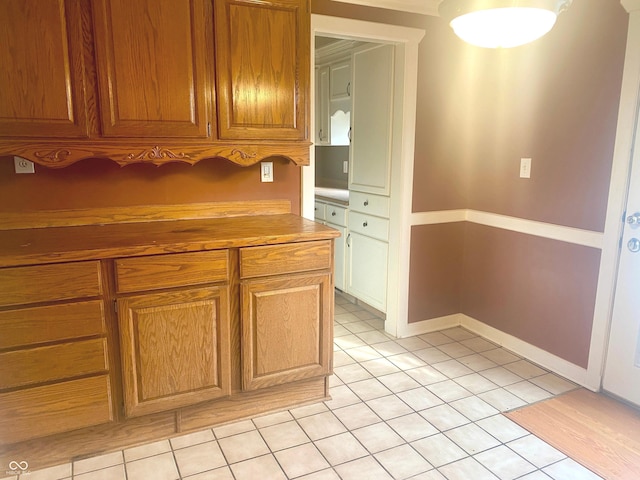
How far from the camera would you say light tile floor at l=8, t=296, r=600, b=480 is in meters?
1.95

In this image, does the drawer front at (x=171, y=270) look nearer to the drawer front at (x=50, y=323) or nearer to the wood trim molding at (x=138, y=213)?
the drawer front at (x=50, y=323)

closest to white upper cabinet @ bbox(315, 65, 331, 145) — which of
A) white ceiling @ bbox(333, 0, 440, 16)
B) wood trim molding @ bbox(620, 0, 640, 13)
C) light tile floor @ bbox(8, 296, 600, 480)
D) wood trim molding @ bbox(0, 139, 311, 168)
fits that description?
white ceiling @ bbox(333, 0, 440, 16)

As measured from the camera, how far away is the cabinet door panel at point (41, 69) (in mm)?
1907

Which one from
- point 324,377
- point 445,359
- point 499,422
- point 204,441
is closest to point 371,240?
point 445,359

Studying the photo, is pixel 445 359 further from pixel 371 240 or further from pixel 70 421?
pixel 70 421

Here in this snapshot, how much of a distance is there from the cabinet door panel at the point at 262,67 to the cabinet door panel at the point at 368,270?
129cm

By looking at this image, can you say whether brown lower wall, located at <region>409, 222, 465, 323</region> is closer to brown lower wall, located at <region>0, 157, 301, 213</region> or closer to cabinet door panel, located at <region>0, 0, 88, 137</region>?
brown lower wall, located at <region>0, 157, 301, 213</region>

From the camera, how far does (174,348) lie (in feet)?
6.85

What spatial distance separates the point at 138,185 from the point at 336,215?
1.90 metres

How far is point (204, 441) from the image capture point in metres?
2.16

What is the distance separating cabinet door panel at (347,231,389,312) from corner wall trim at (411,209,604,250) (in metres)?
0.37

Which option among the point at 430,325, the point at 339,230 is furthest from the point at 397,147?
the point at 430,325

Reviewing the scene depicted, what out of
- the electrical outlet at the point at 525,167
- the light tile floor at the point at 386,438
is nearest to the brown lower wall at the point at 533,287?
the light tile floor at the point at 386,438

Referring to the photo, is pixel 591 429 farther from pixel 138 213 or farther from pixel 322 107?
pixel 322 107
